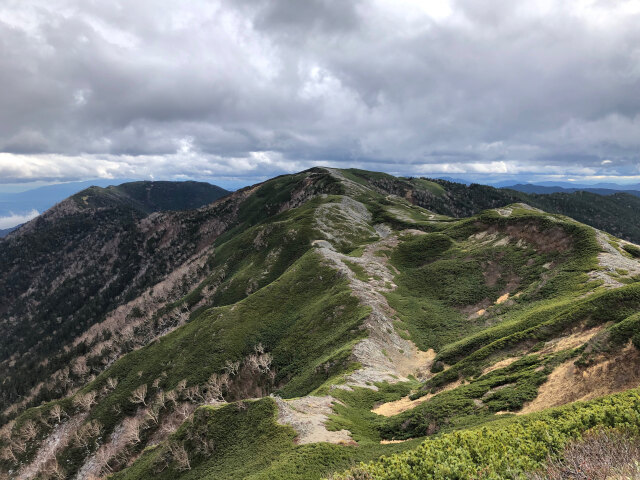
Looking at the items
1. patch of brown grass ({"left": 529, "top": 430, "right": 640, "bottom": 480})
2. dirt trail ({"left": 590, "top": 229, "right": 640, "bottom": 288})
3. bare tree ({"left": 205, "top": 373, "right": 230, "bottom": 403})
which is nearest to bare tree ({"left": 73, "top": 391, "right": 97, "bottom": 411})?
bare tree ({"left": 205, "top": 373, "right": 230, "bottom": 403})

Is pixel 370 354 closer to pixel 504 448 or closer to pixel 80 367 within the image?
pixel 504 448

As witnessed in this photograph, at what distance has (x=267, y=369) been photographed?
3118 inches

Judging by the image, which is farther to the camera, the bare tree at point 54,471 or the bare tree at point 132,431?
the bare tree at point 54,471

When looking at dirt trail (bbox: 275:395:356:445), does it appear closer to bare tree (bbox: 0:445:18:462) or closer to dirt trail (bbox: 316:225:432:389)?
dirt trail (bbox: 316:225:432:389)

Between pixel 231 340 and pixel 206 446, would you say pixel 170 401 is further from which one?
pixel 206 446

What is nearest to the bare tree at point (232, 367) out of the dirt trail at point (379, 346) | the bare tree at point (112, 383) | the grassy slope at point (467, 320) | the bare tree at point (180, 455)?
the dirt trail at point (379, 346)

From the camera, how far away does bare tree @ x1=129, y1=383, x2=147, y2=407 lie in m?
90.3

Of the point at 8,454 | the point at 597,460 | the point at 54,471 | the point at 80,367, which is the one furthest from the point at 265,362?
the point at 80,367

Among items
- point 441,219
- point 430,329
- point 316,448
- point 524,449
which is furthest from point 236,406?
point 441,219

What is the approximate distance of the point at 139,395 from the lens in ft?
297

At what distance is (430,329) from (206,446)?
51780 millimetres

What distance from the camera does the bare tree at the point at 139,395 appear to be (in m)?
90.3

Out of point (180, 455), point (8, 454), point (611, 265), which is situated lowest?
point (8, 454)

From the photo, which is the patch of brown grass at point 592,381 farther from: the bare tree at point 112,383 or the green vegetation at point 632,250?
the bare tree at point 112,383
